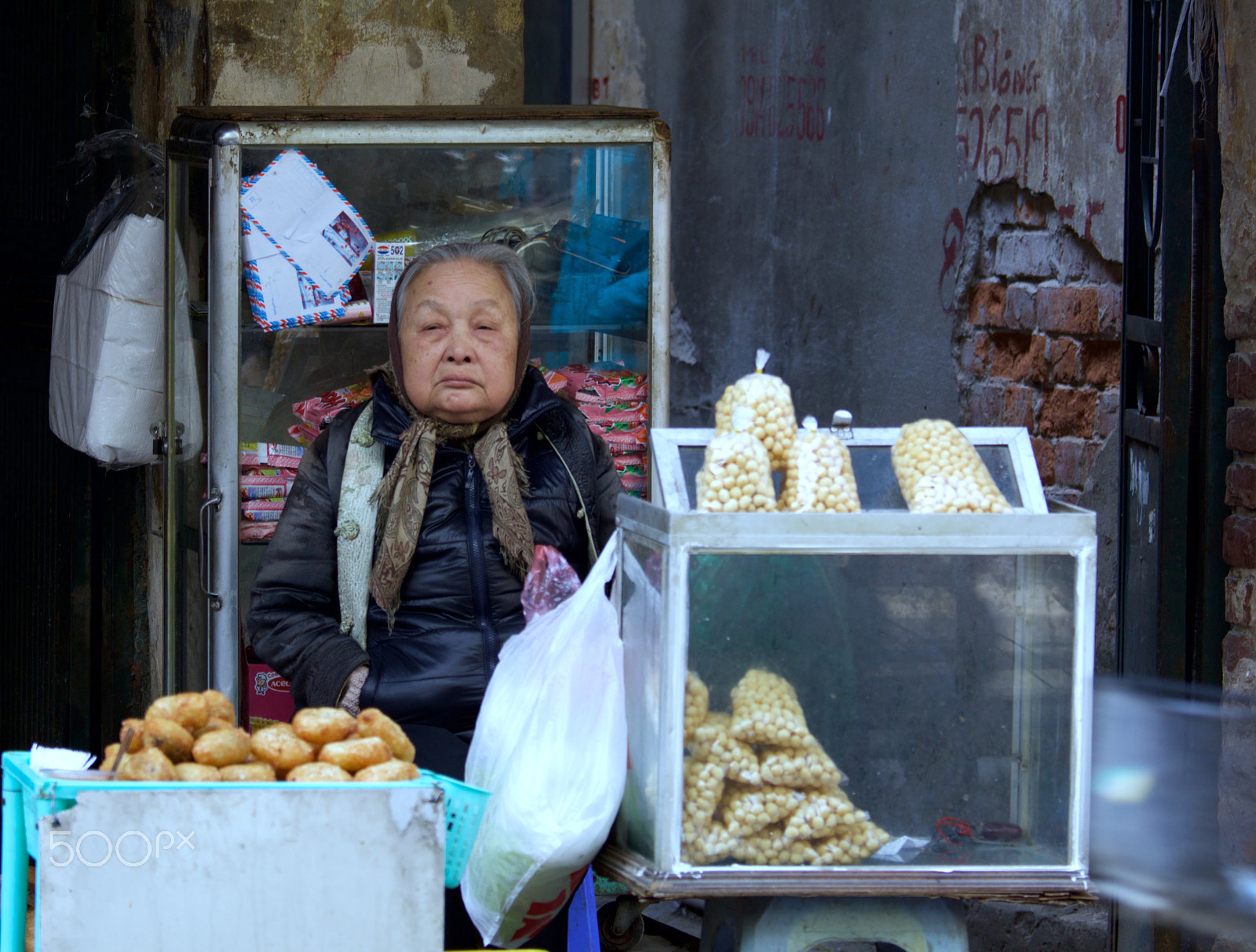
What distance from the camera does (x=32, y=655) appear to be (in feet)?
12.5

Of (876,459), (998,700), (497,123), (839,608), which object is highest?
(497,123)

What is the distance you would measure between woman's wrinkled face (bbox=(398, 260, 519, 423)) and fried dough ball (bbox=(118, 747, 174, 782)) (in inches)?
45.6

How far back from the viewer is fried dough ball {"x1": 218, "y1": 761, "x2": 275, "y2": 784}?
1599 millimetres

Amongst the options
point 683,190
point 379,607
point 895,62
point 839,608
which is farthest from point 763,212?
point 839,608

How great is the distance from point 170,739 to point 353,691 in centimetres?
82

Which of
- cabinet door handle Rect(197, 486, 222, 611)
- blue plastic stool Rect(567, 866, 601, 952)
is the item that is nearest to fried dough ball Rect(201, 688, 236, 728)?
blue plastic stool Rect(567, 866, 601, 952)

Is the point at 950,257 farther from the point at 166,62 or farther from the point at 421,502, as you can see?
the point at 166,62

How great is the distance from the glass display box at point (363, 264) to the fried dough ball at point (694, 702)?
1.33 m

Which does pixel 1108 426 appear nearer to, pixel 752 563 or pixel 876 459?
pixel 876 459

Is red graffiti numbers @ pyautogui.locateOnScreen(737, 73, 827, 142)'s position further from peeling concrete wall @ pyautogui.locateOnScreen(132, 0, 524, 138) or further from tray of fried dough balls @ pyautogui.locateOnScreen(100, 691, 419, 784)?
tray of fried dough balls @ pyautogui.locateOnScreen(100, 691, 419, 784)

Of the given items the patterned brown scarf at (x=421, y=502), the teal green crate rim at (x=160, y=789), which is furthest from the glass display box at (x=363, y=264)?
the teal green crate rim at (x=160, y=789)

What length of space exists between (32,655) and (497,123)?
6.85ft

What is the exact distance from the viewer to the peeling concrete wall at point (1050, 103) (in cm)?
328

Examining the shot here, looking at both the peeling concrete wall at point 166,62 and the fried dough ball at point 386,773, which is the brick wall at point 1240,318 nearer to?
the fried dough ball at point 386,773
